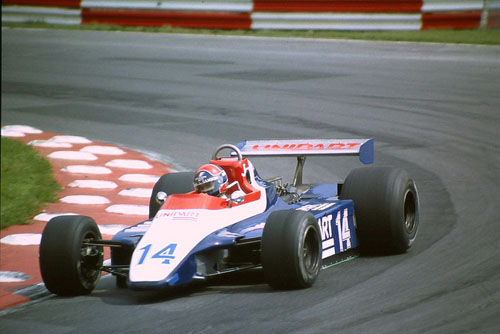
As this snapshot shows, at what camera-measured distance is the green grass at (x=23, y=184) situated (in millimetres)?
9648

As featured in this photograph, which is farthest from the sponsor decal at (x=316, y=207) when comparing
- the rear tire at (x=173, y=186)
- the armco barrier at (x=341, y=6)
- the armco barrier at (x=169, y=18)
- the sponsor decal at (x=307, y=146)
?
the armco barrier at (x=169, y=18)

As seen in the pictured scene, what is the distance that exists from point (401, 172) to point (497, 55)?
8.93 m

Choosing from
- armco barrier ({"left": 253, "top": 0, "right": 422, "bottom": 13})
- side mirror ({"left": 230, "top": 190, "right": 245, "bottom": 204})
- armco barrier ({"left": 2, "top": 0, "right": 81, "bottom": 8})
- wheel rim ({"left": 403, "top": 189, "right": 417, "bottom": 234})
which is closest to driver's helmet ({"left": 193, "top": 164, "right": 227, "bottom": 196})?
side mirror ({"left": 230, "top": 190, "right": 245, "bottom": 204})

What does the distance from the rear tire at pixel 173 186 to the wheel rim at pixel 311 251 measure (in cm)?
158

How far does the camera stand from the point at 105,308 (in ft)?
21.8

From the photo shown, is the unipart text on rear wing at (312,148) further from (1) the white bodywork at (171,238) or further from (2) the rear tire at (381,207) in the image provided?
(1) the white bodywork at (171,238)

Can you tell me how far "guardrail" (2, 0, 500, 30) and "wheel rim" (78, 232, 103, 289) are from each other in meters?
13.6

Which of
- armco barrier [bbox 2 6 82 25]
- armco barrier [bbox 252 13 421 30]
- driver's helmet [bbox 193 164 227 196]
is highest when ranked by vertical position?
armco barrier [bbox 2 6 82 25]

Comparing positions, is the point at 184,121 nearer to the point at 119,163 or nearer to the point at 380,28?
the point at 119,163

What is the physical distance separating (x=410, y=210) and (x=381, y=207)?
49 cm

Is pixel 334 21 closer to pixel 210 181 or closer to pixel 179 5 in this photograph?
pixel 179 5

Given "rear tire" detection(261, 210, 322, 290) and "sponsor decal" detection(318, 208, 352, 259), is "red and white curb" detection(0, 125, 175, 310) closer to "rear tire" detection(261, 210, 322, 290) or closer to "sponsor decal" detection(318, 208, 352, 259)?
"rear tire" detection(261, 210, 322, 290)

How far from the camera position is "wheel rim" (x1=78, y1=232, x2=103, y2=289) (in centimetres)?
702

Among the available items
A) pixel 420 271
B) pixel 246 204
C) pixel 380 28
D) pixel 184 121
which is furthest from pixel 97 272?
pixel 380 28
